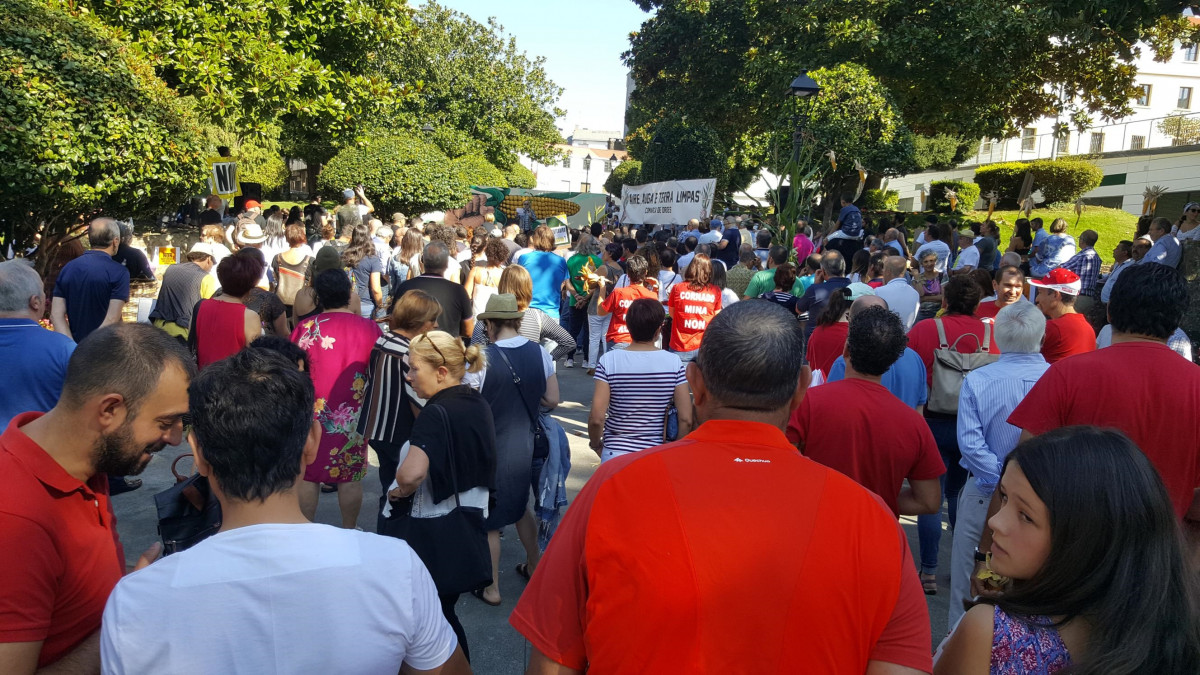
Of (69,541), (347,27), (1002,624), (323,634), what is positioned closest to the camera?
(323,634)

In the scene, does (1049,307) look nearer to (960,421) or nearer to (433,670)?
(960,421)

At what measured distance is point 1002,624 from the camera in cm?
174

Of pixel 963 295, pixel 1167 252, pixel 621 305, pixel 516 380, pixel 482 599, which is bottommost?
pixel 482 599

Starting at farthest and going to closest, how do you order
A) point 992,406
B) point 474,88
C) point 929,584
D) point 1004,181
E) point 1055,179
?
point 474,88 < point 1004,181 < point 1055,179 < point 929,584 < point 992,406

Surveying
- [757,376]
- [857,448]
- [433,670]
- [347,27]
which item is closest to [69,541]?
[433,670]

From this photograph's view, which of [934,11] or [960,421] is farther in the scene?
[934,11]

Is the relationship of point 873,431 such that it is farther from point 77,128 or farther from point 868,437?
point 77,128

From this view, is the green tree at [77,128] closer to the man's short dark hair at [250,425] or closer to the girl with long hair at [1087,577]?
the man's short dark hair at [250,425]

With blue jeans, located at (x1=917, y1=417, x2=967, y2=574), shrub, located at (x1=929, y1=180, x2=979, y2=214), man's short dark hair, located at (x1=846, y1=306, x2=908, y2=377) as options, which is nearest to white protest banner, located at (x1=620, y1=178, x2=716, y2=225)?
blue jeans, located at (x1=917, y1=417, x2=967, y2=574)

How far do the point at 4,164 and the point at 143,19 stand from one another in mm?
4856

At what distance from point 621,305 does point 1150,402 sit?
495 centimetres

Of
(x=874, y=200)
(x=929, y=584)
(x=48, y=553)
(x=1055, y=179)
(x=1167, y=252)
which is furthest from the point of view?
(x=874, y=200)

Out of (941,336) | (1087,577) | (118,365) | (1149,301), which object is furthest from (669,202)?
(1087,577)

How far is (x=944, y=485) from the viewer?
5301mm
